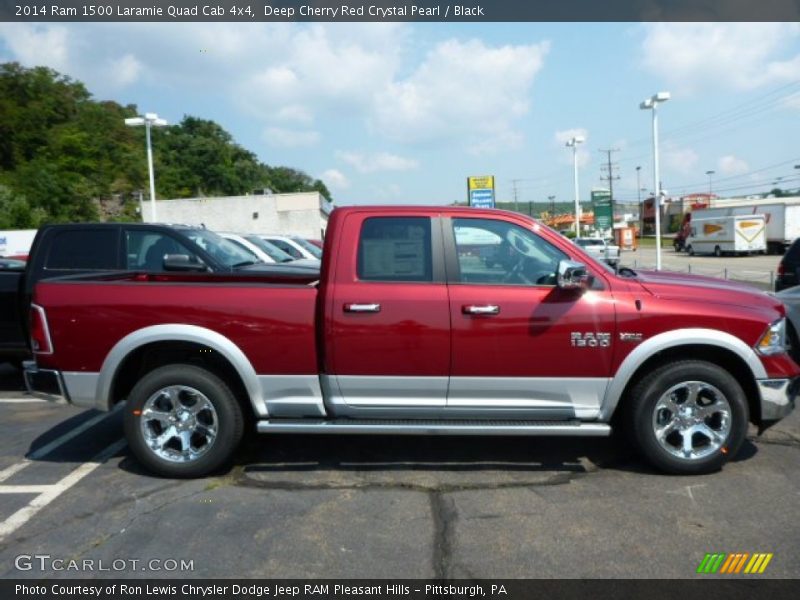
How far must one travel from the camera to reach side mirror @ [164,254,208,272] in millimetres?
7184

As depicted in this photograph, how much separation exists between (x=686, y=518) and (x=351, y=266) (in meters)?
2.71

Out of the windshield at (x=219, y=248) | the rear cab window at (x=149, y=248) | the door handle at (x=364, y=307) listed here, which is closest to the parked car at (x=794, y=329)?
the door handle at (x=364, y=307)

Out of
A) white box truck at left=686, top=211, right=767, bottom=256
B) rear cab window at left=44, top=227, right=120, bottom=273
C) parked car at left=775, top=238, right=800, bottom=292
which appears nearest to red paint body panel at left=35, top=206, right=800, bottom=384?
rear cab window at left=44, top=227, right=120, bottom=273

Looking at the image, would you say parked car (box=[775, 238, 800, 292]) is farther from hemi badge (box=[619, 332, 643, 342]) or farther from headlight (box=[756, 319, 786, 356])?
hemi badge (box=[619, 332, 643, 342])

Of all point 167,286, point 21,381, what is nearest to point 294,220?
point 21,381

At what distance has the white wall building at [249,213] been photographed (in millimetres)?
48062

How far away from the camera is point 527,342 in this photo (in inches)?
180

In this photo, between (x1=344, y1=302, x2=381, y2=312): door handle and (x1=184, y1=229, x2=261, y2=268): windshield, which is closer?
(x1=344, y1=302, x2=381, y2=312): door handle

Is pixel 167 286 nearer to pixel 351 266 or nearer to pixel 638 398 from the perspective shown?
pixel 351 266

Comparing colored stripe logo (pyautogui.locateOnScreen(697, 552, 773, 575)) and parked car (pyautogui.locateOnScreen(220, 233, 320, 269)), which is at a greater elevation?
parked car (pyautogui.locateOnScreen(220, 233, 320, 269))

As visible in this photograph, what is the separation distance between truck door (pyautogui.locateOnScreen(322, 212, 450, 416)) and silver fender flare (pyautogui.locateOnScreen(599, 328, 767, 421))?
48.6 inches

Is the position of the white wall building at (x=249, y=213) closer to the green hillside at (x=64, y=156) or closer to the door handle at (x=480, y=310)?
the green hillside at (x=64, y=156)

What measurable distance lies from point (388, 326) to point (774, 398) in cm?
273
